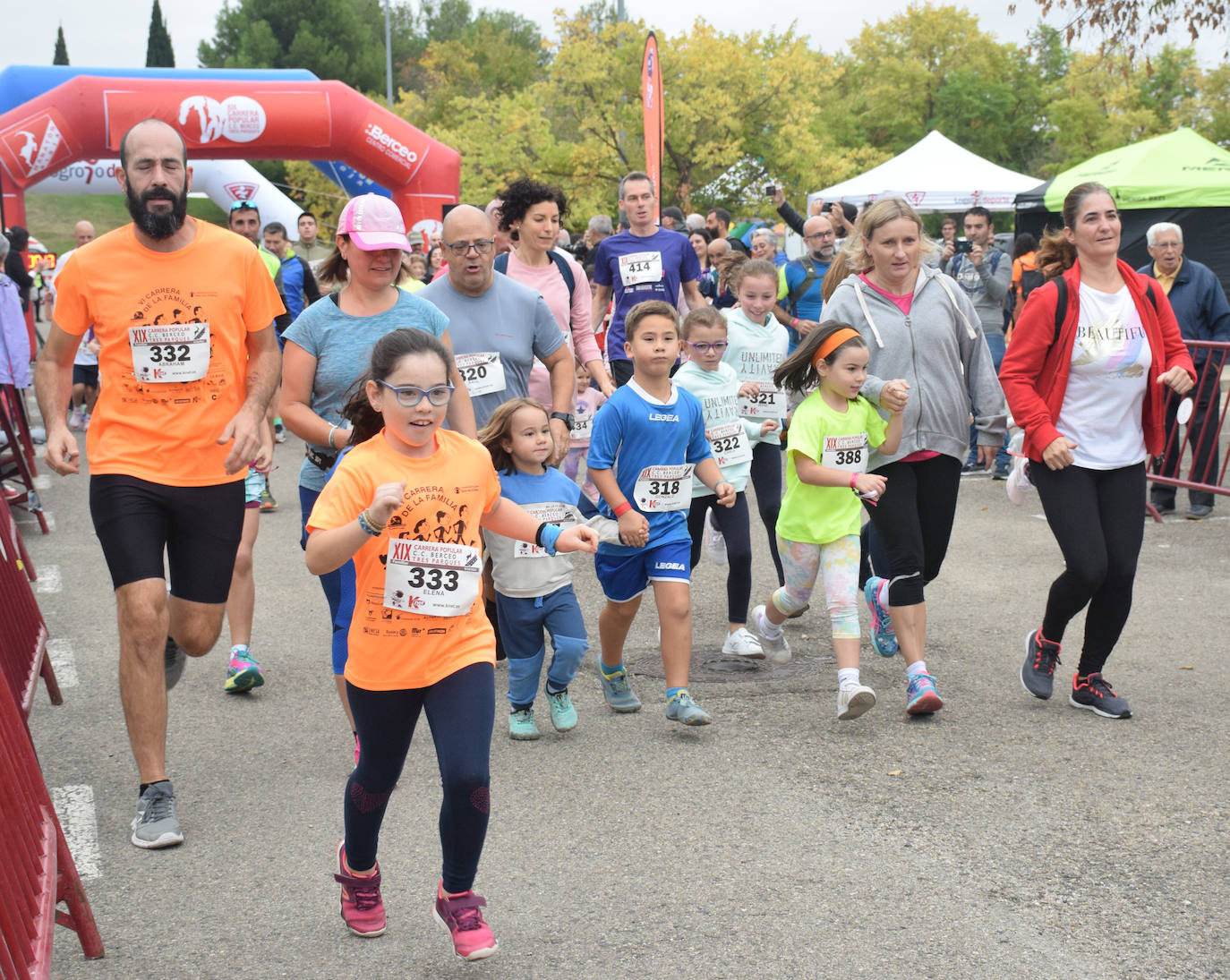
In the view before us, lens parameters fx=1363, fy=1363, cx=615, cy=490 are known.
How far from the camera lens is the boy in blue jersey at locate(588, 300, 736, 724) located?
5348mm

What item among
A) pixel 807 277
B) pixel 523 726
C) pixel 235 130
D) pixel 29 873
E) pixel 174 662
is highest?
pixel 235 130

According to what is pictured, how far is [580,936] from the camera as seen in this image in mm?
3639

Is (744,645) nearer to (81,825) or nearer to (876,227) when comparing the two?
(876,227)

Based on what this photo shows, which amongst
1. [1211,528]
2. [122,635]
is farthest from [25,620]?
[1211,528]

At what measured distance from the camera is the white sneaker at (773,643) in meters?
6.36

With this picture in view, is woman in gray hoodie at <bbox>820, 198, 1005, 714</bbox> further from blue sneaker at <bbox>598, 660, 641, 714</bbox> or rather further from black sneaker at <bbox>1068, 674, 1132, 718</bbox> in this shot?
blue sneaker at <bbox>598, 660, 641, 714</bbox>

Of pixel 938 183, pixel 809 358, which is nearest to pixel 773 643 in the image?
pixel 809 358

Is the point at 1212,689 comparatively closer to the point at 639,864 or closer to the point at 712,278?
the point at 639,864

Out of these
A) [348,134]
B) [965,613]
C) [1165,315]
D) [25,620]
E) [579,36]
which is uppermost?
[579,36]

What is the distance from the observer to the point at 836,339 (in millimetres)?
5523

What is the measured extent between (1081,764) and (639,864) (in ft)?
5.83

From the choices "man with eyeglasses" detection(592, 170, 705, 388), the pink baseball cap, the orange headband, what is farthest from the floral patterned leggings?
"man with eyeglasses" detection(592, 170, 705, 388)

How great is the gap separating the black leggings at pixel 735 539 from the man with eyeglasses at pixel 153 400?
2.42 m

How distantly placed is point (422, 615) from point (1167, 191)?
53.8 feet
